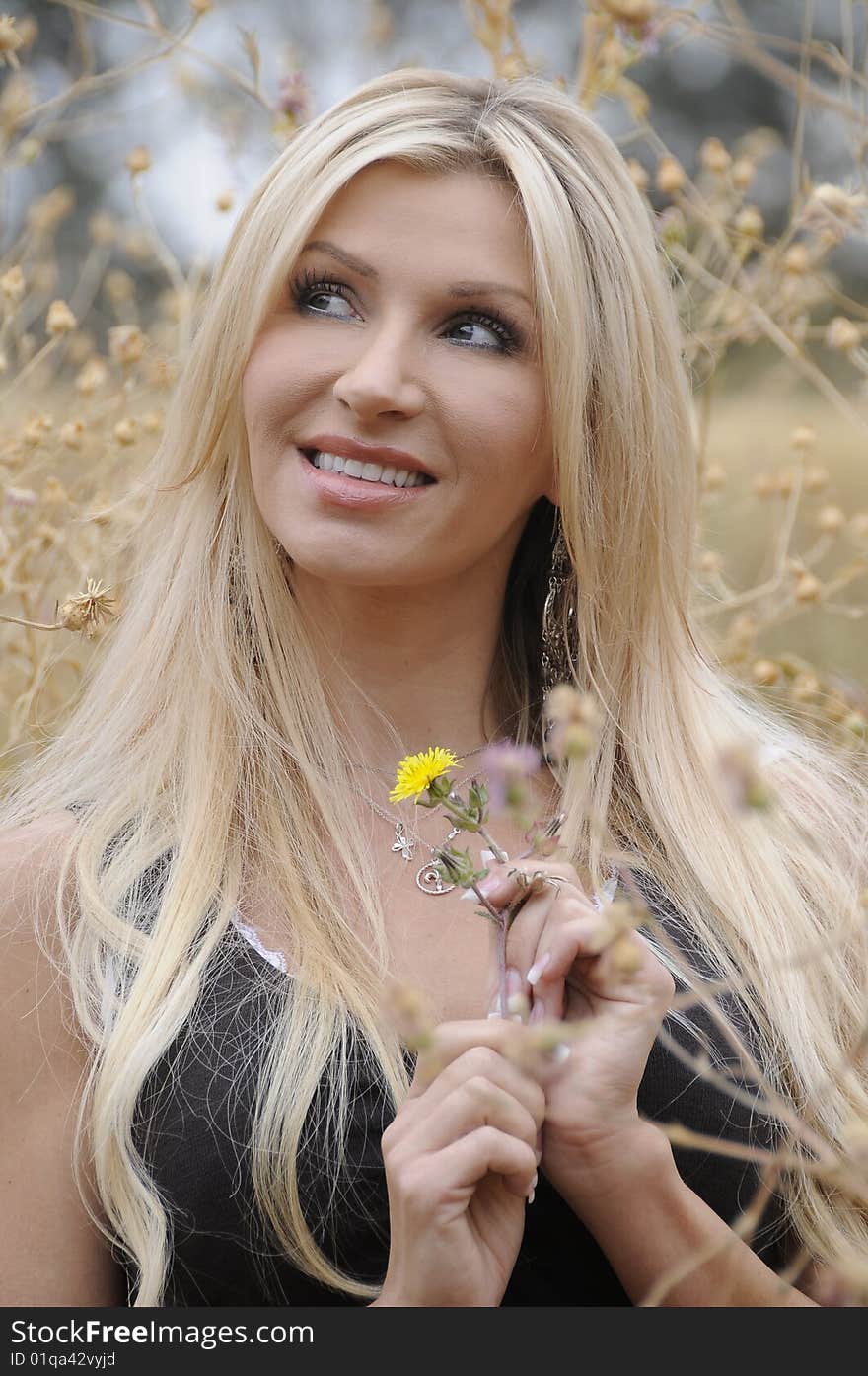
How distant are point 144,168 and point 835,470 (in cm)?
179

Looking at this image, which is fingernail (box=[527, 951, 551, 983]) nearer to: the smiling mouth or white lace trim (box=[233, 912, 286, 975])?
white lace trim (box=[233, 912, 286, 975])

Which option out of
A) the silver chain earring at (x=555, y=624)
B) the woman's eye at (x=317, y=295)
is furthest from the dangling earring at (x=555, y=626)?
the woman's eye at (x=317, y=295)

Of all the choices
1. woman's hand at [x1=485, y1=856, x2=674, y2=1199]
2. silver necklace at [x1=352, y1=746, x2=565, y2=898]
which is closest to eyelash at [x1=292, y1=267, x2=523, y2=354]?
silver necklace at [x1=352, y1=746, x2=565, y2=898]

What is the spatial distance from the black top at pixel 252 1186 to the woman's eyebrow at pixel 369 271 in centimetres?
79

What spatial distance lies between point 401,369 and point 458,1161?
0.83 meters

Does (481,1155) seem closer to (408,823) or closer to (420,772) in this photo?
(420,772)

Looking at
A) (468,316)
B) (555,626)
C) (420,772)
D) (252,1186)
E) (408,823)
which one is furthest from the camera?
(555,626)

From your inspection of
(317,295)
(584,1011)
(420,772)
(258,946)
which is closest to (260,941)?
(258,946)

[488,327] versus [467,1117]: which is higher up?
[488,327]

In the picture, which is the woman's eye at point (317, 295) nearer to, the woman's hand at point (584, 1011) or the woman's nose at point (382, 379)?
the woman's nose at point (382, 379)

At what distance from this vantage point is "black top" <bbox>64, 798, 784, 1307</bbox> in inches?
58.5

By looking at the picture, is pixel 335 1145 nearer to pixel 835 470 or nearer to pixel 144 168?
pixel 144 168

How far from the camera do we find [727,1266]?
1437 millimetres

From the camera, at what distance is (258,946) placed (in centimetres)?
163
